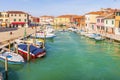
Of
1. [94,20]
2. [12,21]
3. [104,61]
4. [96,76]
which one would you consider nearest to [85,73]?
[96,76]

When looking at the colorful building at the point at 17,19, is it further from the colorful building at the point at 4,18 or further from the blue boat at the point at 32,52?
the blue boat at the point at 32,52

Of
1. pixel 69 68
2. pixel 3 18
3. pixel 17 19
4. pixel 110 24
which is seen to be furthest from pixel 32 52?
pixel 17 19

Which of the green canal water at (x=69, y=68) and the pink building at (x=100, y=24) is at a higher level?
the pink building at (x=100, y=24)

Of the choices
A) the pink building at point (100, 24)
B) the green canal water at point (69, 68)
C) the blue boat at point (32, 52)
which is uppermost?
the pink building at point (100, 24)

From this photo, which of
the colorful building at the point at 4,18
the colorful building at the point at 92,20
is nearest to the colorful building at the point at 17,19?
the colorful building at the point at 4,18

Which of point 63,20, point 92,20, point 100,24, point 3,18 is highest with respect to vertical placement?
point 3,18

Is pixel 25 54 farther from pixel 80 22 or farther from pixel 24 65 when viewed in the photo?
pixel 80 22

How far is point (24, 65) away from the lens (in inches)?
1155

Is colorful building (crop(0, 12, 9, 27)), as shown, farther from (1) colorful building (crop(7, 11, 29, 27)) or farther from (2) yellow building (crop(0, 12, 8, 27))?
(1) colorful building (crop(7, 11, 29, 27))

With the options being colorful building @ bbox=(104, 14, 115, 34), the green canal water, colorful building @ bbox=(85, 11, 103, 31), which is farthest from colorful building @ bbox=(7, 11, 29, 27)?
the green canal water

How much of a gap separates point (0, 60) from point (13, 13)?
240 feet

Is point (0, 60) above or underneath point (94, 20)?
underneath

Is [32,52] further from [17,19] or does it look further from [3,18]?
[17,19]

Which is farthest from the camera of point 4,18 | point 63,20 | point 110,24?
point 63,20
